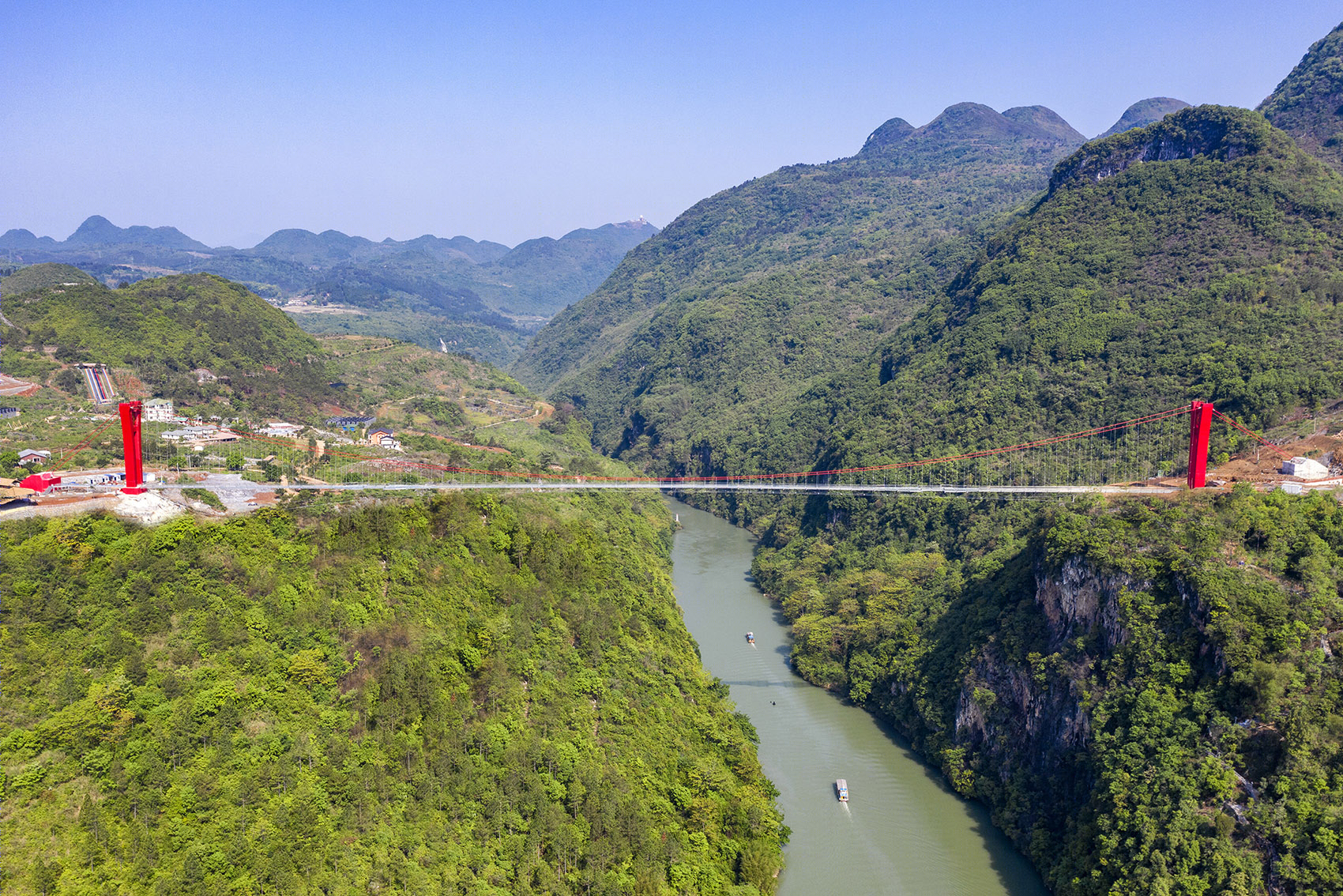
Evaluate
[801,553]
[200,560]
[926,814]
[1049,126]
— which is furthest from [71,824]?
[1049,126]

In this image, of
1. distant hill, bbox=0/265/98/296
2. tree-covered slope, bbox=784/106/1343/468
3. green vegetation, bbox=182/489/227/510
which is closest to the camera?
green vegetation, bbox=182/489/227/510

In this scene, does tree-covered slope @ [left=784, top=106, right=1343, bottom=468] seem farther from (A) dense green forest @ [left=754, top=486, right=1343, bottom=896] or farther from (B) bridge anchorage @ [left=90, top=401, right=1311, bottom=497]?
(A) dense green forest @ [left=754, top=486, right=1343, bottom=896]

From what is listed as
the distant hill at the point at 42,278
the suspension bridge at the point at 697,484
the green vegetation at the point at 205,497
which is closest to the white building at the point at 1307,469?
A: the suspension bridge at the point at 697,484

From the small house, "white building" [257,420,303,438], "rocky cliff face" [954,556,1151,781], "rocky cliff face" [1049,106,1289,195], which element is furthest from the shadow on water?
"rocky cliff face" [1049,106,1289,195]


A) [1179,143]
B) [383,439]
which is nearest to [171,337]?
[383,439]

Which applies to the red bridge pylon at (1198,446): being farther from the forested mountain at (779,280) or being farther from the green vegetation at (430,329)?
the green vegetation at (430,329)
